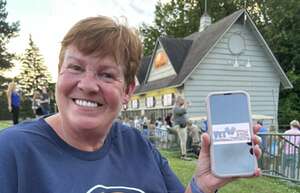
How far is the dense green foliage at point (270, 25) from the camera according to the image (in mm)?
42125

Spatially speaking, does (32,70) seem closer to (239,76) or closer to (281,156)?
(239,76)

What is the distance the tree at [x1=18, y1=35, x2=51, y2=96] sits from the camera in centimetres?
9186

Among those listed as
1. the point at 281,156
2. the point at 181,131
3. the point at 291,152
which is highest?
the point at 181,131

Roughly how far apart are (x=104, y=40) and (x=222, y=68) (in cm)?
2500

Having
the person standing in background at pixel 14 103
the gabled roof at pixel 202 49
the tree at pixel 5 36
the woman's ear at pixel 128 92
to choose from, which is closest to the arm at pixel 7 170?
the woman's ear at pixel 128 92

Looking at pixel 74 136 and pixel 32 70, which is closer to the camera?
pixel 74 136

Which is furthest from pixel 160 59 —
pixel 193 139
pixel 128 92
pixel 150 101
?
pixel 128 92

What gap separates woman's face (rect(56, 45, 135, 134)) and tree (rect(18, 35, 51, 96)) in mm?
90218

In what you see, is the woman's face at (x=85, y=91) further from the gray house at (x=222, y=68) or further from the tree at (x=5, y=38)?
the tree at (x=5, y=38)

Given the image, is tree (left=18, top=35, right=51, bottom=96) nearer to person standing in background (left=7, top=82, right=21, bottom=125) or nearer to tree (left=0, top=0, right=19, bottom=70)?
tree (left=0, top=0, right=19, bottom=70)

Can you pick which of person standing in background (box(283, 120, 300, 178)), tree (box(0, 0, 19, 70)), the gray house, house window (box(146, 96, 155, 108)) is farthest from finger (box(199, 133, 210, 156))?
tree (box(0, 0, 19, 70))

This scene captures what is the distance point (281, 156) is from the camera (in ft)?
40.7

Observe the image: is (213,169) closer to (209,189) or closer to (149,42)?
(209,189)

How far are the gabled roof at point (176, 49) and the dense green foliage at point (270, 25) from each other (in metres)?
10.2
